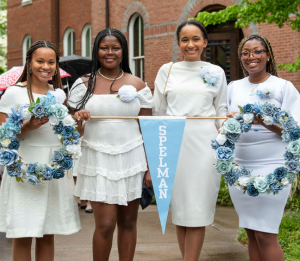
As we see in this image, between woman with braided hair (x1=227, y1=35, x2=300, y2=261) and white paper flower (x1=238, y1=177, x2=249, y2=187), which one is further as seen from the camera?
woman with braided hair (x1=227, y1=35, x2=300, y2=261)

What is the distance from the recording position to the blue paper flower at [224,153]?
363 cm

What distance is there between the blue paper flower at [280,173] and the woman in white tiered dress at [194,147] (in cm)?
70

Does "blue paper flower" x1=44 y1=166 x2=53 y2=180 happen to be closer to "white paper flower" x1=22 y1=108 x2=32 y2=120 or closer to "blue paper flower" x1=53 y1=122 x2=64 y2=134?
"blue paper flower" x1=53 y1=122 x2=64 y2=134

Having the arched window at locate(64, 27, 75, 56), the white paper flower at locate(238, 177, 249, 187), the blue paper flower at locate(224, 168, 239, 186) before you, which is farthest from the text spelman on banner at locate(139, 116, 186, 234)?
the arched window at locate(64, 27, 75, 56)

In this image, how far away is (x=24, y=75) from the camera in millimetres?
3887

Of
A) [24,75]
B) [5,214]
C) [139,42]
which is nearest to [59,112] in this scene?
[24,75]

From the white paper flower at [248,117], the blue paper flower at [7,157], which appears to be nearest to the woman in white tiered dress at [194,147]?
the white paper flower at [248,117]

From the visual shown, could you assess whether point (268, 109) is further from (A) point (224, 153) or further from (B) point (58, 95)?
(B) point (58, 95)

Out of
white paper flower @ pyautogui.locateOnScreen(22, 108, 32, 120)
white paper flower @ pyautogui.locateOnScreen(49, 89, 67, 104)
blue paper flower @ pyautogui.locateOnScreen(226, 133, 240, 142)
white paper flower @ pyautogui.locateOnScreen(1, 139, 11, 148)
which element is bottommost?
white paper flower @ pyautogui.locateOnScreen(1, 139, 11, 148)

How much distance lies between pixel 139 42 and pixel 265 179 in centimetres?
1249

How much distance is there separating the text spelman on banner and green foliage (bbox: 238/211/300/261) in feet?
5.90

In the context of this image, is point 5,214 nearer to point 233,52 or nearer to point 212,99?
point 212,99

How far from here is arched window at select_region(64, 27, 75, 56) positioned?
63.4ft

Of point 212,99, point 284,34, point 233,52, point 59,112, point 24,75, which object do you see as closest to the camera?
point 59,112
